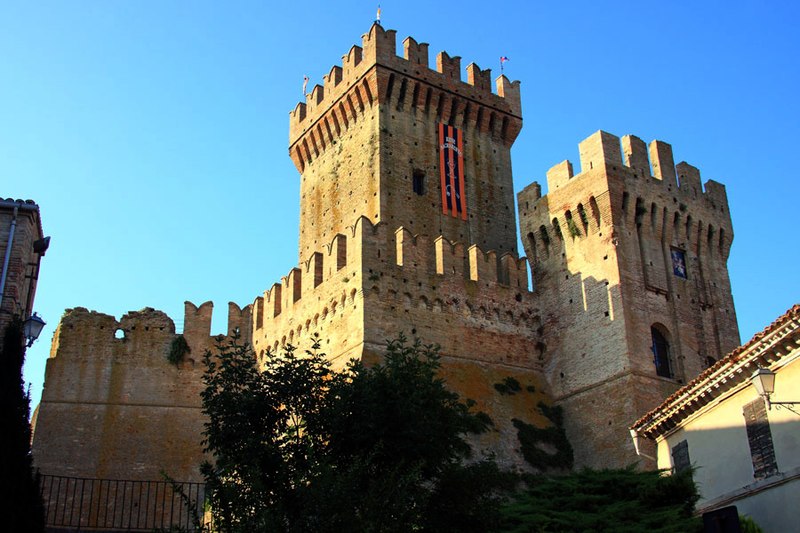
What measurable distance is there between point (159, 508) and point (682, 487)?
44.9 ft

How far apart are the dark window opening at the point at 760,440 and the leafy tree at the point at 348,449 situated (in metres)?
4.21

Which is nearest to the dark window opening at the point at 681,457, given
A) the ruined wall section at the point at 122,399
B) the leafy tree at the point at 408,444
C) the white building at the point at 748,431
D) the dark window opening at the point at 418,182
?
the white building at the point at 748,431

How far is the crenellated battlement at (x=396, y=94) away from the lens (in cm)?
3011

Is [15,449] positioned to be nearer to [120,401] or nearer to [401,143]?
[120,401]

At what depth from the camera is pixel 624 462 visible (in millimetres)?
22375

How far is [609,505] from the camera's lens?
53.2 ft

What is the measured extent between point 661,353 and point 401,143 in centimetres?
997

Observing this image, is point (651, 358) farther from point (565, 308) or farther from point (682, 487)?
point (682, 487)

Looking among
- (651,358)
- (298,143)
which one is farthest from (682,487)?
(298,143)

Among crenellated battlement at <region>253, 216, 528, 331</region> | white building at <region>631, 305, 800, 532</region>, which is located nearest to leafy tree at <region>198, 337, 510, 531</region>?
white building at <region>631, 305, 800, 532</region>

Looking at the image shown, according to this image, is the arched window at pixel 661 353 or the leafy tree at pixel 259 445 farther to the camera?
the arched window at pixel 661 353

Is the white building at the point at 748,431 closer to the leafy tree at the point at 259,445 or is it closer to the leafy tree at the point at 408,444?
the leafy tree at the point at 408,444

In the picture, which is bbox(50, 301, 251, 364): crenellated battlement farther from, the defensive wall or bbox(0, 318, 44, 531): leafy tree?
bbox(0, 318, 44, 531): leafy tree

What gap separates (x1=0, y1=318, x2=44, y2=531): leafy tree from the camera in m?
12.8
